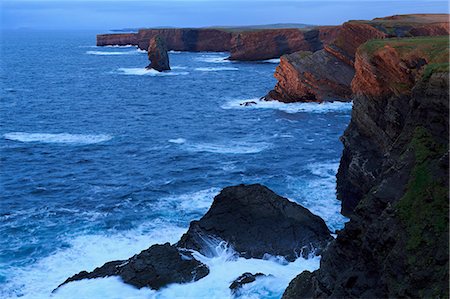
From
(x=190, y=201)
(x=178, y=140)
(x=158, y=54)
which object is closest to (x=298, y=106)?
(x=178, y=140)

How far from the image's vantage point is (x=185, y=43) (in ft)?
632

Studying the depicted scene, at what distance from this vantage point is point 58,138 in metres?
57.3

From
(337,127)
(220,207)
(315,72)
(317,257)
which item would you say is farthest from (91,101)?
(317,257)

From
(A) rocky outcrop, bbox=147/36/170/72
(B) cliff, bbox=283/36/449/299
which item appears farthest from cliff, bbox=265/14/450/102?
(B) cliff, bbox=283/36/449/299

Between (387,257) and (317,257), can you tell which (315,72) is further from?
(387,257)

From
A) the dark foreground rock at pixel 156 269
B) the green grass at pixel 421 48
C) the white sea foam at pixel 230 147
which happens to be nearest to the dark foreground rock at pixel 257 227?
the dark foreground rock at pixel 156 269

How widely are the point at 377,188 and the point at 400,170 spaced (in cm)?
109

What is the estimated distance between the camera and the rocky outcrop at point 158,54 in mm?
122125

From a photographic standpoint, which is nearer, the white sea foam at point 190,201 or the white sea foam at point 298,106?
the white sea foam at point 190,201

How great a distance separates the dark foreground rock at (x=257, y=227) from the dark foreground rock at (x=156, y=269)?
182 cm

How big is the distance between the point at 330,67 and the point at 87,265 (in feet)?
179

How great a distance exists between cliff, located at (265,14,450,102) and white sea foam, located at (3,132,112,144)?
3076cm

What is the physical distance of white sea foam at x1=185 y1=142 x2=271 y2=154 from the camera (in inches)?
2064

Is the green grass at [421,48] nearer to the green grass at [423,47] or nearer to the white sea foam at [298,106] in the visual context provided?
the green grass at [423,47]
